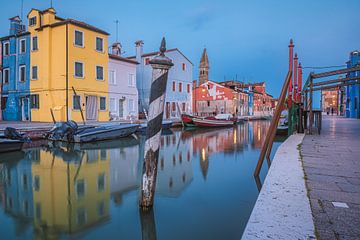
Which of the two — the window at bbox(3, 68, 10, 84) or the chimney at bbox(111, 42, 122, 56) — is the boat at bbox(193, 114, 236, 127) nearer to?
the chimney at bbox(111, 42, 122, 56)

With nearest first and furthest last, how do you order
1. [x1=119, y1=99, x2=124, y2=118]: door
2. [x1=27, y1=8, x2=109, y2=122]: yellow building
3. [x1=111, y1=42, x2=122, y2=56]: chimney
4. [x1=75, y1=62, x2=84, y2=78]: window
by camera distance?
1. [x1=27, y1=8, x2=109, y2=122]: yellow building
2. [x1=75, y1=62, x2=84, y2=78]: window
3. [x1=119, y1=99, x2=124, y2=118]: door
4. [x1=111, y1=42, x2=122, y2=56]: chimney

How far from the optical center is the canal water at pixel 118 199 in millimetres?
3354

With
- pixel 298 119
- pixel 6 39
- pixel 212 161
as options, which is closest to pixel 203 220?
pixel 212 161

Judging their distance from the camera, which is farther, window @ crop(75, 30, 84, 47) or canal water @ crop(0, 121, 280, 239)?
window @ crop(75, 30, 84, 47)

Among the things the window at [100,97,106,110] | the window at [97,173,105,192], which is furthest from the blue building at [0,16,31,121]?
the window at [97,173,105,192]

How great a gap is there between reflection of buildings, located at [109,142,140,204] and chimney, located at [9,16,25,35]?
1986 cm

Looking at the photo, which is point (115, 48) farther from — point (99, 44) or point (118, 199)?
point (118, 199)

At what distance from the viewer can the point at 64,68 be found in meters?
19.5

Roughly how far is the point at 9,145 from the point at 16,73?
15861 mm

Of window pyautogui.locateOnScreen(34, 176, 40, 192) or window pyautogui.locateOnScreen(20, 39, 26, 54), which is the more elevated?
window pyautogui.locateOnScreen(20, 39, 26, 54)

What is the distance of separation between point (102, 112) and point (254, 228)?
2105 centimetres

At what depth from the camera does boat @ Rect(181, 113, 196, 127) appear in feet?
84.4

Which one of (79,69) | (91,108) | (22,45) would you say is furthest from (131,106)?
(22,45)

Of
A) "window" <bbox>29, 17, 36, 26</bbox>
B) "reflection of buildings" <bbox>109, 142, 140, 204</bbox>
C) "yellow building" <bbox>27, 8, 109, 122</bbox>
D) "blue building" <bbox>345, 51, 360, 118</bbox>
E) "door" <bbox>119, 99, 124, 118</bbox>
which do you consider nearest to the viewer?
"reflection of buildings" <bbox>109, 142, 140, 204</bbox>
